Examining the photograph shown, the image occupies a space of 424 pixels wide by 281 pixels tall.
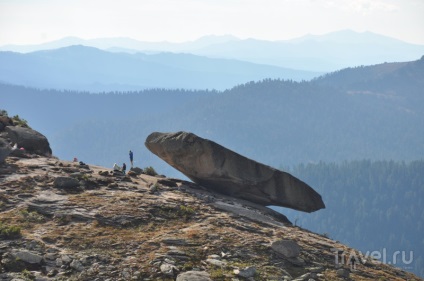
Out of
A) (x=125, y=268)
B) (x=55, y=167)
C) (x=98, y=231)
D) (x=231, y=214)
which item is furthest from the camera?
(x=55, y=167)

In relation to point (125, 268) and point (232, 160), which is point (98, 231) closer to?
point (125, 268)

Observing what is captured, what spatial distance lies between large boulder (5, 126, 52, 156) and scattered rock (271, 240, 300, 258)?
68.3 ft

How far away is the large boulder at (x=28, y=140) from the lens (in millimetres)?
45875

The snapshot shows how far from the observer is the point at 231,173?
138 ft

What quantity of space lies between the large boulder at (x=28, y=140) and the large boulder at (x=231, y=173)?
8.66 meters

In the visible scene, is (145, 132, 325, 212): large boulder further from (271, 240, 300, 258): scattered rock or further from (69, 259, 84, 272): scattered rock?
(69, 259, 84, 272): scattered rock

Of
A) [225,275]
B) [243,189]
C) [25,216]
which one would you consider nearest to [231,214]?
[243,189]

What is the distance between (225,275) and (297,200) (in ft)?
51.7

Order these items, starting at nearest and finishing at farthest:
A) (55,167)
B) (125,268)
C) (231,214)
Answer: (125,268) → (231,214) → (55,167)

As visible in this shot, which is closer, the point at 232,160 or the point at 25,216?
the point at 25,216

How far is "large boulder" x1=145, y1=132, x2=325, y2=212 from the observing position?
4203 centimetres

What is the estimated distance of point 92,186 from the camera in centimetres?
3847

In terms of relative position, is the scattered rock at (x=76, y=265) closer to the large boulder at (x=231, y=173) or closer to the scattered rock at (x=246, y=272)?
the scattered rock at (x=246, y=272)

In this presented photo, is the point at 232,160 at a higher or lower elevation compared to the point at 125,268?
higher
